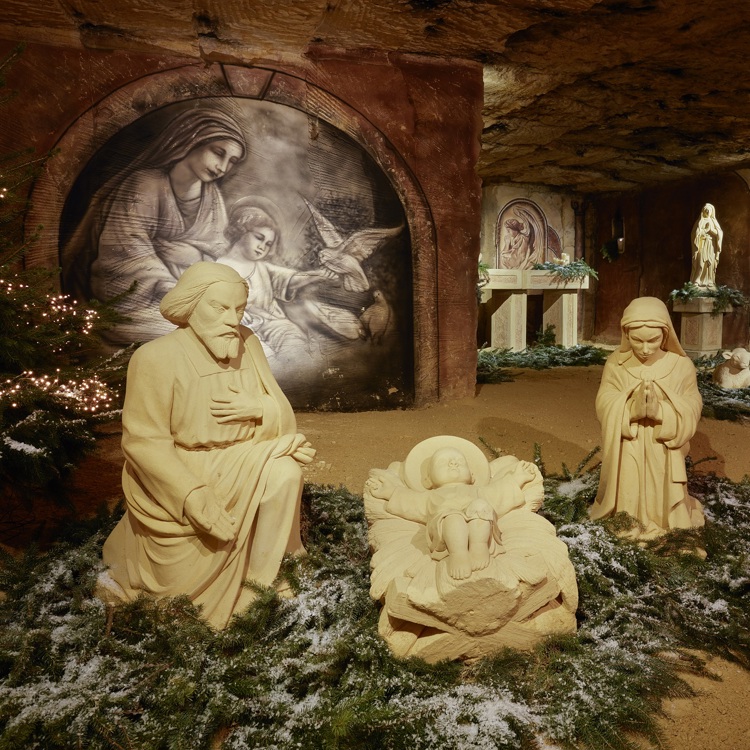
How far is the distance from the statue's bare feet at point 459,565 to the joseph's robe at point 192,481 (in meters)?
0.86

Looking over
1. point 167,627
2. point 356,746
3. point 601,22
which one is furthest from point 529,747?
point 601,22

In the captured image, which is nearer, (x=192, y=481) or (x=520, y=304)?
(x=192, y=481)

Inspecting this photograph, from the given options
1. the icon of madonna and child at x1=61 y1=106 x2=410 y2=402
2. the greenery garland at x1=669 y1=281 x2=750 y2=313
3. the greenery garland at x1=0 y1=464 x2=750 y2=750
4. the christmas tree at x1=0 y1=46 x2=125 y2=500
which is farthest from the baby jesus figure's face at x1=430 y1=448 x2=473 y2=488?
the greenery garland at x1=669 y1=281 x2=750 y2=313

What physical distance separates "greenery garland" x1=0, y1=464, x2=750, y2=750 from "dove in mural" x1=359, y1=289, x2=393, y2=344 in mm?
4096

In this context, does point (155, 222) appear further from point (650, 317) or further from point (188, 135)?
point (650, 317)

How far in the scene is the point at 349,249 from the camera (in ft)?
23.0

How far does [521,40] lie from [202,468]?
681 cm

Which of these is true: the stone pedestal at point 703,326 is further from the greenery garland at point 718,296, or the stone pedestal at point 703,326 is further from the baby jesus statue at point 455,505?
the baby jesus statue at point 455,505

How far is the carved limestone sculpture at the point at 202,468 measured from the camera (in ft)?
8.98

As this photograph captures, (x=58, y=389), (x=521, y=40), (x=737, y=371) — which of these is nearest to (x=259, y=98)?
(x=521, y=40)

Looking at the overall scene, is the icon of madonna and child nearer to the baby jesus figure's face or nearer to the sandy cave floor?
the sandy cave floor

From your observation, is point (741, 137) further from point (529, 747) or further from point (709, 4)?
point (529, 747)

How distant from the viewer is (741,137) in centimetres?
1112

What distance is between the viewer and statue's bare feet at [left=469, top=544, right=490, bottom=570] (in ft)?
8.43
